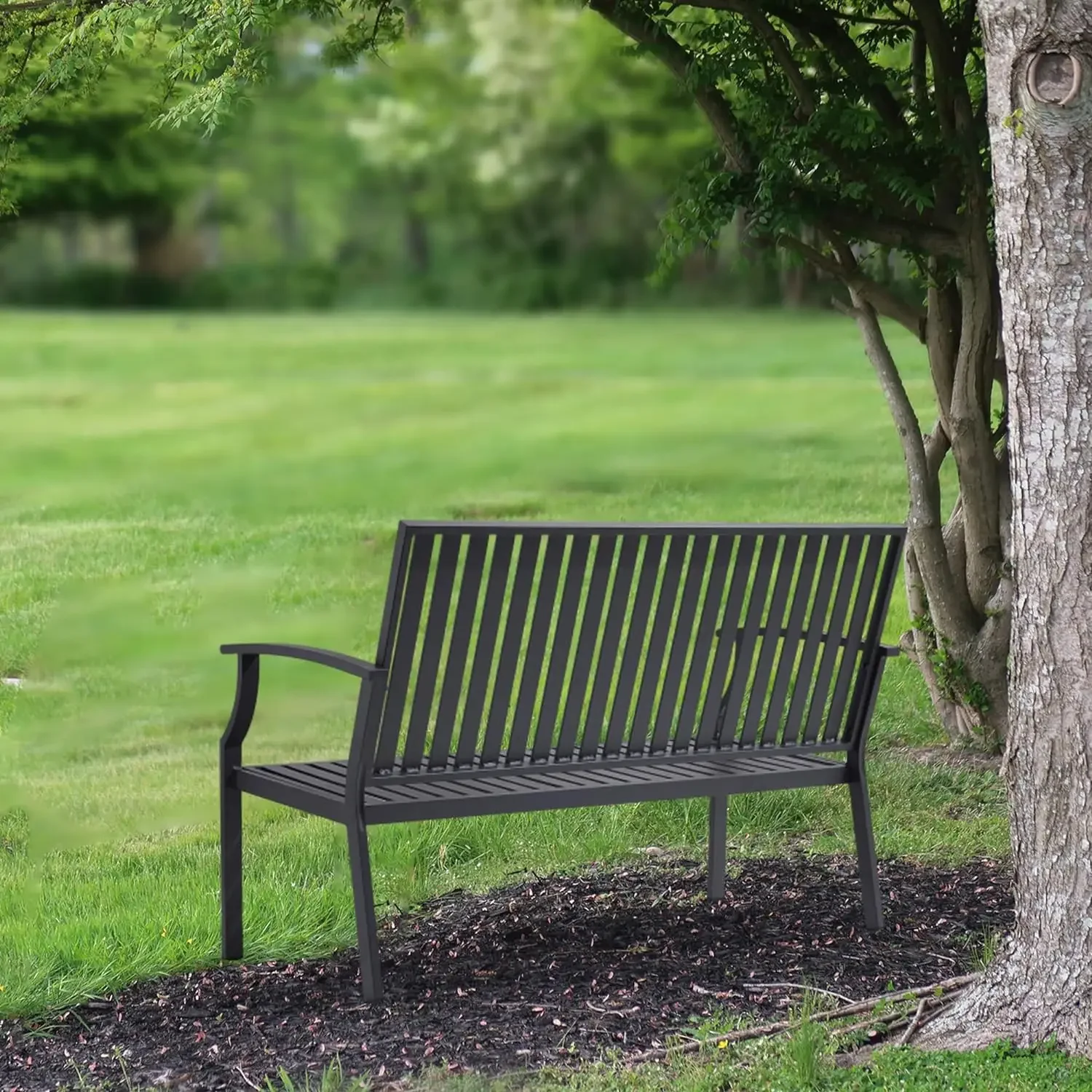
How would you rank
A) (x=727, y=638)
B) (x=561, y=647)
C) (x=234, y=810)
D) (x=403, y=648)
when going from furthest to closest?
(x=727, y=638)
(x=234, y=810)
(x=561, y=647)
(x=403, y=648)

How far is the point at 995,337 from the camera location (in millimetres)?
5730

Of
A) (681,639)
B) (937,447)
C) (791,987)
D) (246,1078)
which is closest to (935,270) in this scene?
(937,447)

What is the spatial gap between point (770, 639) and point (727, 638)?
135 mm

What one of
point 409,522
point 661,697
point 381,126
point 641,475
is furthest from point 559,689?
point 381,126

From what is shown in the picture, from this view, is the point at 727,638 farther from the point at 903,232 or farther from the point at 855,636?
the point at 903,232

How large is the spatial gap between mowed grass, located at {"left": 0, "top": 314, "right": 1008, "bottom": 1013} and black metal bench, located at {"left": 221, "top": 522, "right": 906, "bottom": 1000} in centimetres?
93

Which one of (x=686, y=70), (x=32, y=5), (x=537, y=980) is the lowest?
(x=537, y=980)

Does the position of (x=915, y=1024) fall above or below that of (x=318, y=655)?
below

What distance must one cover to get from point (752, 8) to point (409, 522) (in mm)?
3003

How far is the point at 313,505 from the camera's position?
1441cm

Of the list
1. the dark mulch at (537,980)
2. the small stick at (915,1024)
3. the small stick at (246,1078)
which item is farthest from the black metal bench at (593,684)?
the small stick at (915,1024)

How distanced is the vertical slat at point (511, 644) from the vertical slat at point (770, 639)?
607 mm

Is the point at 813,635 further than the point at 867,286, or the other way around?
the point at 867,286

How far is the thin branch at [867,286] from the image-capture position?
559 centimetres
